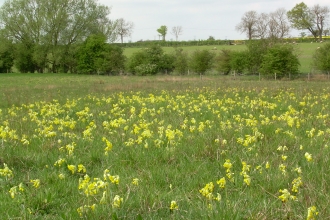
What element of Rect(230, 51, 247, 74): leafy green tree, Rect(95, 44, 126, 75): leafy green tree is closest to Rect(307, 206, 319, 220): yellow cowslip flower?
Rect(230, 51, 247, 74): leafy green tree

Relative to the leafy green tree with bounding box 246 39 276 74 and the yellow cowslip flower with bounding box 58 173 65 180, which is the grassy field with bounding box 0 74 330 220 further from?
the leafy green tree with bounding box 246 39 276 74

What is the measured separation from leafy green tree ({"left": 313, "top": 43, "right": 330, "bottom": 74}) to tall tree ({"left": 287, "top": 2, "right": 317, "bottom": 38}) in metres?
44.2

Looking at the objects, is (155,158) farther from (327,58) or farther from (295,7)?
(295,7)

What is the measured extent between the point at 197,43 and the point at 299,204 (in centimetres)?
9027

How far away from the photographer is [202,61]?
190 ft

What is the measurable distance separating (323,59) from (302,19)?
48.3 meters

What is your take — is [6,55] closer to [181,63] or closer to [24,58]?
[24,58]

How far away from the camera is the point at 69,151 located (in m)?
5.97

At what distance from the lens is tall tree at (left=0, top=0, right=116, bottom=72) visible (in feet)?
209

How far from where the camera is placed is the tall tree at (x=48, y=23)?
209 ft

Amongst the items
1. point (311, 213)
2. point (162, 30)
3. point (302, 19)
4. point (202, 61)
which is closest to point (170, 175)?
point (311, 213)

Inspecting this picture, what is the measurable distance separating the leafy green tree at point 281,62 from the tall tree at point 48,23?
34.0 m

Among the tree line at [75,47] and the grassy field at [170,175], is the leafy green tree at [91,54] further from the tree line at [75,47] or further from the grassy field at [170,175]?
the grassy field at [170,175]

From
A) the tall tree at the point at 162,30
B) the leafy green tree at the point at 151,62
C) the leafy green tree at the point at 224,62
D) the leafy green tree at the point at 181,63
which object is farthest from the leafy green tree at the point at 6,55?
the tall tree at the point at 162,30
